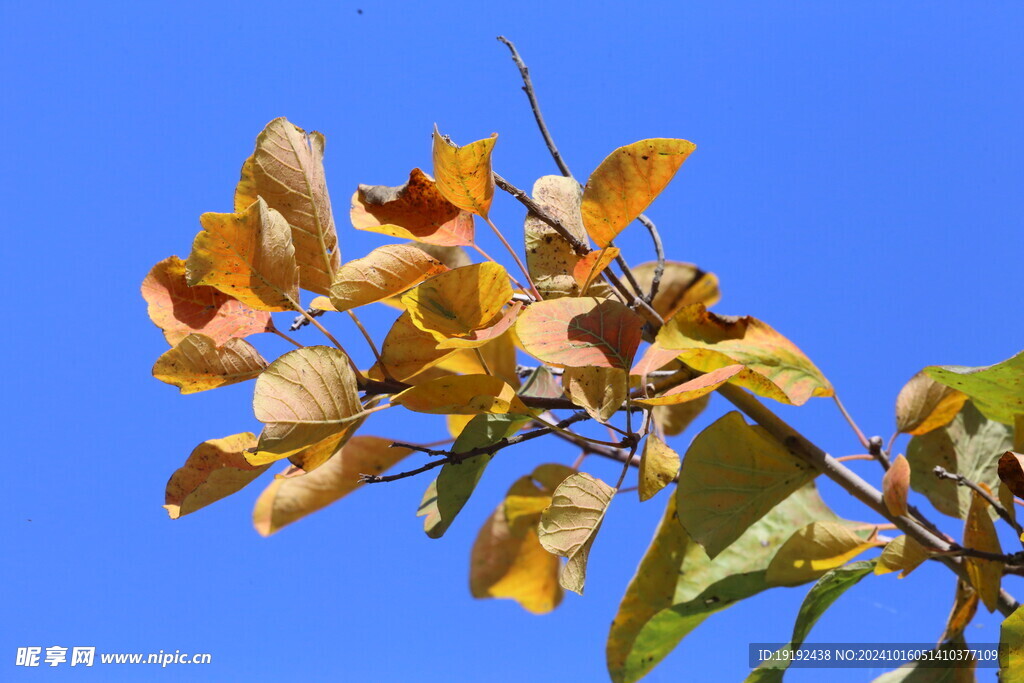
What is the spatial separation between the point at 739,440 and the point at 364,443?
0.44 m

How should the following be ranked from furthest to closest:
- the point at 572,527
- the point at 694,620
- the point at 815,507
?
1. the point at 815,507
2. the point at 694,620
3. the point at 572,527

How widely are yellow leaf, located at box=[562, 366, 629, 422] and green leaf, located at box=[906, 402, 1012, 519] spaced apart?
0.48 metres

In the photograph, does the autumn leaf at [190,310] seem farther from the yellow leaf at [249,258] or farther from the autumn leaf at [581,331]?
the autumn leaf at [581,331]

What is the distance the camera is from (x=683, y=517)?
717 mm

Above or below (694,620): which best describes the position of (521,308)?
above

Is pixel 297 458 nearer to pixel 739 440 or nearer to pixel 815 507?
pixel 739 440

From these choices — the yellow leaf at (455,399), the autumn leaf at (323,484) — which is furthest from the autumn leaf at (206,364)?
the autumn leaf at (323,484)

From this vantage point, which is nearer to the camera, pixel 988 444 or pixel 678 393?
pixel 678 393

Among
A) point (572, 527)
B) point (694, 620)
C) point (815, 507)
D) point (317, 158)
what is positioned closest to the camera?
point (572, 527)

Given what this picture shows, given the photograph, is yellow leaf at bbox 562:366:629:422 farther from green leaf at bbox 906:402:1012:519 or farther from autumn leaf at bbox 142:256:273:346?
green leaf at bbox 906:402:1012:519

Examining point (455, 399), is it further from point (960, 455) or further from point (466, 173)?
point (960, 455)

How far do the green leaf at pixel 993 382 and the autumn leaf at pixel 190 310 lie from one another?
0.61 meters

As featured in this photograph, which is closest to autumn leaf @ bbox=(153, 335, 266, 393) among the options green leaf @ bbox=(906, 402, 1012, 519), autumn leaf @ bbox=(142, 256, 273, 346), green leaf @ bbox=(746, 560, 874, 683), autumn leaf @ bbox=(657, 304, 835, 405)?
autumn leaf @ bbox=(142, 256, 273, 346)

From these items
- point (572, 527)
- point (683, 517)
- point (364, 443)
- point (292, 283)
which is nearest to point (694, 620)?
point (683, 517)
